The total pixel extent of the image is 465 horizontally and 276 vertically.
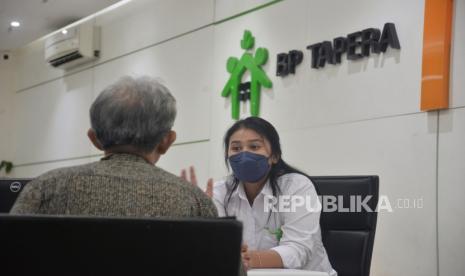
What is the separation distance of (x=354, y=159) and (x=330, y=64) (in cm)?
71

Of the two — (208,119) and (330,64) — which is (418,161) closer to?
(330,64)

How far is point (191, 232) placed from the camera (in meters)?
0.98

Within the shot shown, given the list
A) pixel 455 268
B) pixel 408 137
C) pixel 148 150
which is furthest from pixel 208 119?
pixel 148 150

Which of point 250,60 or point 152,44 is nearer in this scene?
point 250,60

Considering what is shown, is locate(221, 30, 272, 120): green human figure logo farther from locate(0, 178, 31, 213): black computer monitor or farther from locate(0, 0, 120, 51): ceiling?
locate(0, 178, 31, 213): black computer monitor

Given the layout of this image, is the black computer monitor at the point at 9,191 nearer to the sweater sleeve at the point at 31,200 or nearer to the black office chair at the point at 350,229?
the sweater sleeve at the point at 31,200

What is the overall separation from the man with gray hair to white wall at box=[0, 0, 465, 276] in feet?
8.39

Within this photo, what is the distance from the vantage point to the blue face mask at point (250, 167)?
106 inches

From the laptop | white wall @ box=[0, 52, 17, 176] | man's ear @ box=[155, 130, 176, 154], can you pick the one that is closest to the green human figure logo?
man's ear @ box=[155, 130, 176, 154]

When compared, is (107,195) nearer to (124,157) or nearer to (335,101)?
(124,157)

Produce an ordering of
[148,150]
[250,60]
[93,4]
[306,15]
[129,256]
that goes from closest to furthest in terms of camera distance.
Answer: [129,256] → [148,150] → [306,15] → [250,60] → [93,4]

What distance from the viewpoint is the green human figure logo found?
4.94 meters

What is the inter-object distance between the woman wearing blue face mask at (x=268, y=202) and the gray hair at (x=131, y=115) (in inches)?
32.5

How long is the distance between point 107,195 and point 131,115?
22cm
